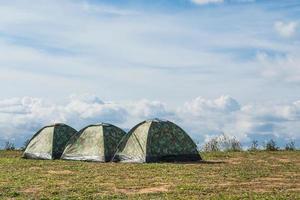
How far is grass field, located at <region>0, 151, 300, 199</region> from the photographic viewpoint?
54.2 feet

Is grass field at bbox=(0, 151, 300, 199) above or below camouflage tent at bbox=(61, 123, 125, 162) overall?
below

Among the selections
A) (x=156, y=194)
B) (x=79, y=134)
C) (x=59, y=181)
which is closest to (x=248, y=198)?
(x=156, y=194)

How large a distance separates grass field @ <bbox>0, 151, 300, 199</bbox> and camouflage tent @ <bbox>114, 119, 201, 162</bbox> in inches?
125

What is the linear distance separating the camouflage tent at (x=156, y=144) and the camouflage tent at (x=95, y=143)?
33.0 inches

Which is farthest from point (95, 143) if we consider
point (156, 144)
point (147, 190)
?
point (147, 190)

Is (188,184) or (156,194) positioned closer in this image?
(156,194)

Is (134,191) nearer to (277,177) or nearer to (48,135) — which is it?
(277,177)

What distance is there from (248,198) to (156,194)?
2.71 meters

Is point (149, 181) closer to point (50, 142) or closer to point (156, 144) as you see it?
point (156, 144)

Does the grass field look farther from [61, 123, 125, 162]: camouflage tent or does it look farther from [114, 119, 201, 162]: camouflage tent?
[61, 123, 125, 162]: camouflage tent

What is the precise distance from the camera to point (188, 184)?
18625mm

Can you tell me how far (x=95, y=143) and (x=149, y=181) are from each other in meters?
11.6

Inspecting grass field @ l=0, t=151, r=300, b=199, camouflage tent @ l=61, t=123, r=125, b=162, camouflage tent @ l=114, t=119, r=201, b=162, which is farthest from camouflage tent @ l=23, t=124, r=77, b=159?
grass field @ l=0, t=151, r=300, b=199

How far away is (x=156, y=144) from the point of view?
1159 inches
